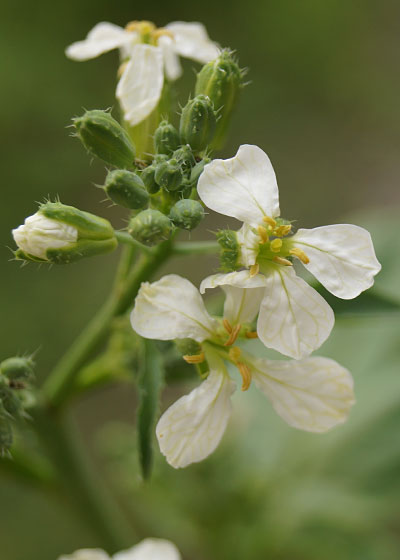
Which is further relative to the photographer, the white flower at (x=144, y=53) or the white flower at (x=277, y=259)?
the white flower at (x=144, y=53)

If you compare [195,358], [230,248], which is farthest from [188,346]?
[230,248]

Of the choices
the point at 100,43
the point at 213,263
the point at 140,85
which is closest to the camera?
the point at 140,85

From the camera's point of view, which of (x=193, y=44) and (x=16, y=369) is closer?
(x=16, y=369)

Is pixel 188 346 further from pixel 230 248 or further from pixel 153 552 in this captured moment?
pixel 153 552

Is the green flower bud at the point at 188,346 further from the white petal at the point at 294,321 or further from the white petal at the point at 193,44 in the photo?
the white petal at the point at 193,44

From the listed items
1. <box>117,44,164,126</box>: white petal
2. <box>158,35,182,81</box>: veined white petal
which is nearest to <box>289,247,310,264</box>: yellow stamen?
<box>117,44,164,126</box>: white petal

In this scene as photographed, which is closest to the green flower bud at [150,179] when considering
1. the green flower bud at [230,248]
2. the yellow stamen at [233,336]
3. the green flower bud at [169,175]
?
the green flower bud at [169,175]
